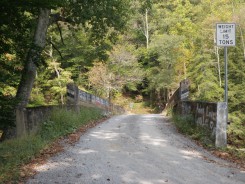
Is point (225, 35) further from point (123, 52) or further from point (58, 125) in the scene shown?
point (123, 52)

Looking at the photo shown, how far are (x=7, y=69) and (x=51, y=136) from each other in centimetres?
240

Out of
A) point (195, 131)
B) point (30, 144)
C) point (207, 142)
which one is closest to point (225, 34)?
point (207, 142)

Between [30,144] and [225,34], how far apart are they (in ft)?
18.3

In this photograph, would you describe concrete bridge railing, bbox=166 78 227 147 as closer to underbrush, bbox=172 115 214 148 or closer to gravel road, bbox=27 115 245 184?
underbrush, bbox=172 115 214 148

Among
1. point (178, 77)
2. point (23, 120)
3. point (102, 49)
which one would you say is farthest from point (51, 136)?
point (178, 77)

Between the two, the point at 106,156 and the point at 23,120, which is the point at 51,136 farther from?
the point at 106,156

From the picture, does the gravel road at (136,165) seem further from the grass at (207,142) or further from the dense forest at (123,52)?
the dense forest at (123,52)

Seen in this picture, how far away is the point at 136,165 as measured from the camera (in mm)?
6035

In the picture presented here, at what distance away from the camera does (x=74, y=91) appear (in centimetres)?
1402

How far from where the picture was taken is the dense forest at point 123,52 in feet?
34.1

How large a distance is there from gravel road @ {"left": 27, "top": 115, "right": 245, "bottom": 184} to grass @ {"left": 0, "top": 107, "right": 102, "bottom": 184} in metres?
0.45

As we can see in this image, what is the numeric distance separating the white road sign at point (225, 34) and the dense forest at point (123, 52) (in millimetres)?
4205

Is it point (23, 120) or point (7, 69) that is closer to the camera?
point (7, 69)

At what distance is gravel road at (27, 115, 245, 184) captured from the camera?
5.22 meters
